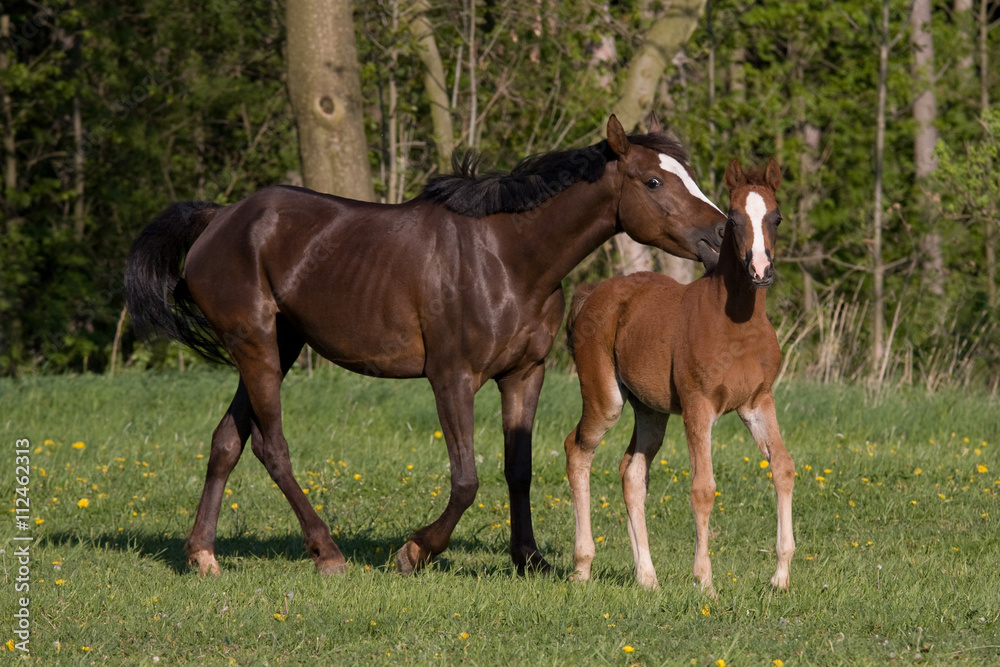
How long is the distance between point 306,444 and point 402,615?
4546mm

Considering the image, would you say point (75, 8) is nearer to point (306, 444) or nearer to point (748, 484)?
point (306, 444)

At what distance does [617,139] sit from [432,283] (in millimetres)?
1191

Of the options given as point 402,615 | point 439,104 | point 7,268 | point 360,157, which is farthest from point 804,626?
point 7,268

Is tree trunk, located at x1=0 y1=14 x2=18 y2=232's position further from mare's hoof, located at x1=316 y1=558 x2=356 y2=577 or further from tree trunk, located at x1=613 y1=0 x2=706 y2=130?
mare's hoof, located at x1=316 y1=558 x2=356 y2=577

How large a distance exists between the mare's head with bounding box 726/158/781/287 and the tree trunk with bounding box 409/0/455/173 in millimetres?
8738

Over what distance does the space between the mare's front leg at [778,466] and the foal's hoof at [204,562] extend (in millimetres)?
2950

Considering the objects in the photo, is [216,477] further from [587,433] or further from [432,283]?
[587,433]

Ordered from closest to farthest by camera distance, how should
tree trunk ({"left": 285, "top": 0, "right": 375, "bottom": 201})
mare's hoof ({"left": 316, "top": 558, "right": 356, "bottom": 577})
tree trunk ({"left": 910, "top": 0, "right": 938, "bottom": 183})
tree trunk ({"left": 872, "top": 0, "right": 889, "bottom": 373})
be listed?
1. mare's hoof ({"left": 316, "top": 558, "right": 356, "bottom": 577})
2. tree trunk ({"left": 285, "top": 0, "right": 375, "bottom": 201})
3. tree trunk ({"left": 872, "top": 0, "right": 889, "bottom": 373})
4. tree trunk ({"left": 910, "top": 0, "right": 938, "bottom": 183})

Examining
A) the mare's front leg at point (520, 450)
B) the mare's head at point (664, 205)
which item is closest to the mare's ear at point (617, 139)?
the mare's head at point (664, 205)

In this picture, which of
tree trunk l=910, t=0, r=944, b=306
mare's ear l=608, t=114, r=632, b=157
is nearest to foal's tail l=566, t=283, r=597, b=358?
mare's ear l=608, t=114, r=632, b=157

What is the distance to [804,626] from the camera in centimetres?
471

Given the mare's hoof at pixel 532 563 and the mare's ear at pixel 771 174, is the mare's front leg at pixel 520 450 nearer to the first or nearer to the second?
the mare's hoof at pixel 532 563

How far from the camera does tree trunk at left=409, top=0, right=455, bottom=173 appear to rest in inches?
530

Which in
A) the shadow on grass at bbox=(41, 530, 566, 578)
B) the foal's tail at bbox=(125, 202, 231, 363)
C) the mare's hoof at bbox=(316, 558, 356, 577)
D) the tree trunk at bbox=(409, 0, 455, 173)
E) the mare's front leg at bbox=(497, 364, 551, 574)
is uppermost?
the tree trunk at bbox=(409, 0, 455, 173)
